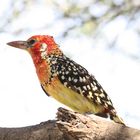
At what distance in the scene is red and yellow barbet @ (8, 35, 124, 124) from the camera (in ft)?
9.97

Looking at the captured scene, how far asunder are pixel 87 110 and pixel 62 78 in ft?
1.01

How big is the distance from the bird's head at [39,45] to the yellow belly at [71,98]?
455 mm

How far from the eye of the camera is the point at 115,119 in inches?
122

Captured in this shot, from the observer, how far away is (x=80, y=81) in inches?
128

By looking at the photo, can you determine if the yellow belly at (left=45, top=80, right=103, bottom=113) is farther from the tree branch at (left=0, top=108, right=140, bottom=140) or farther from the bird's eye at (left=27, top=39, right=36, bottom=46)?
the tree branch at (left=0, top=108, right=140, bottom=140)

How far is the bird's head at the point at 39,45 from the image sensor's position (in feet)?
11.4

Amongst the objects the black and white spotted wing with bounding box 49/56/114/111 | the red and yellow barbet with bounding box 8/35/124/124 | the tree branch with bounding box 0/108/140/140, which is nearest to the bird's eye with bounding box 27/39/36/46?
the red and yellow barbet with bounding box 8/35/124/124

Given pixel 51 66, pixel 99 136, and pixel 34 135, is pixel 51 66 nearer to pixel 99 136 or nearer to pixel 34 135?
pixel 34 135

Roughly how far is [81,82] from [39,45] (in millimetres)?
487

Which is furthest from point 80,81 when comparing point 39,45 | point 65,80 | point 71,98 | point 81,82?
point 39,45

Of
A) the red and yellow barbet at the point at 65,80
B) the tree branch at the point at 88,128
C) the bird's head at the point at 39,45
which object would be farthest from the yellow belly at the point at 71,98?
the tree branch at the point at 88,128

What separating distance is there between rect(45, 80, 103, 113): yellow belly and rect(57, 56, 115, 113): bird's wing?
0.10 feet

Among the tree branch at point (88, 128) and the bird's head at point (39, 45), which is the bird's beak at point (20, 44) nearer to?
the bird's head at point (39, 45)

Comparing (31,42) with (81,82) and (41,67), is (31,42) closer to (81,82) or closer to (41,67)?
(41,67)
